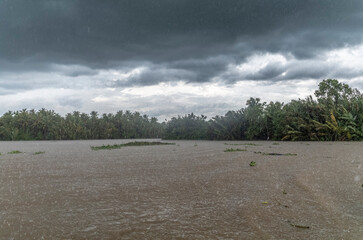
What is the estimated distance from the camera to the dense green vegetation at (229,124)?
12352 millimetres

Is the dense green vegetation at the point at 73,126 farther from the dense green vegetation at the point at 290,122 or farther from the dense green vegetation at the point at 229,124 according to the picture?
the dense green vegetation at the point at 290,122

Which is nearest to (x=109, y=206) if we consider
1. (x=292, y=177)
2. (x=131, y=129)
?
(x=292, y=177)

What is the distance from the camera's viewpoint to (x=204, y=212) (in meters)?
2.16

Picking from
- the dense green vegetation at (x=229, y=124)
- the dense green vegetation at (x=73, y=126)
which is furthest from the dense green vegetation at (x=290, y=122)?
the dense green vegetation at (x=73, y=126)

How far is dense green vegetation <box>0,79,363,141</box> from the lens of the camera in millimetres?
12352

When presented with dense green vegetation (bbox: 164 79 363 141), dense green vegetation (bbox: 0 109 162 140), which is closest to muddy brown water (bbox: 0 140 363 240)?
dense green vegetation (bbox: 164 79 363 141)

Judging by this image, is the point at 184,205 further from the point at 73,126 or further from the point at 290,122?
the point at 73,126

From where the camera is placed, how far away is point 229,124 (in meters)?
15.4

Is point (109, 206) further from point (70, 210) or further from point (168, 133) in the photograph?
point (168, 133)

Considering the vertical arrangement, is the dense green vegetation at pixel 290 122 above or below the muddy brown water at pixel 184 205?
above

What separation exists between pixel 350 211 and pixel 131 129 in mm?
20719

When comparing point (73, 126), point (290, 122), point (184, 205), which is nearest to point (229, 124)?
point (290, 122)

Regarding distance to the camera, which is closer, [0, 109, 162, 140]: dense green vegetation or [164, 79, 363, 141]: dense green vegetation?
[164, 79, 363, 141]: dense green vegetation

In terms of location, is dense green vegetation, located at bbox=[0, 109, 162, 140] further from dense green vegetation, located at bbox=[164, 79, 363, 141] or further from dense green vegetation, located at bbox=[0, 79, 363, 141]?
dense green vegetation, located at bbox=[164, 79, 363, 141]
